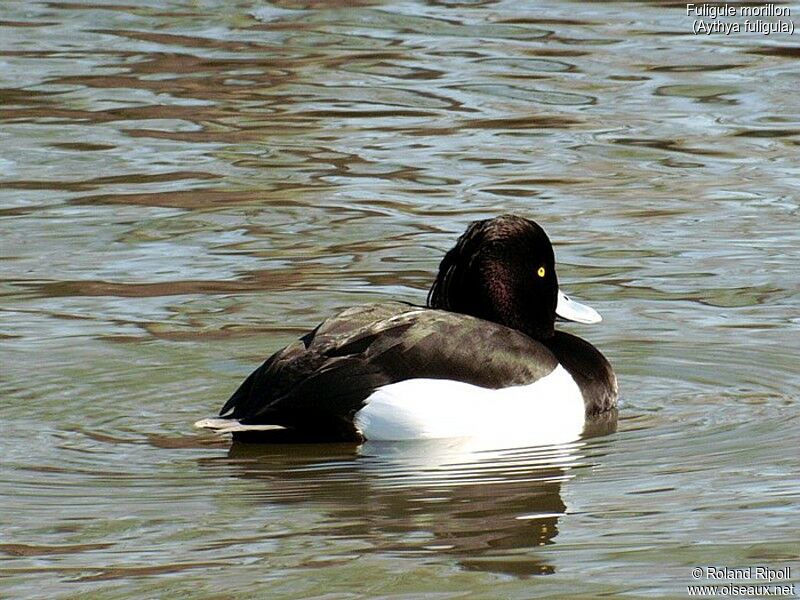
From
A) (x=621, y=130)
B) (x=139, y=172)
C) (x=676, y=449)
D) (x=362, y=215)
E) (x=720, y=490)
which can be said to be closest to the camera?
(x=720, y=490)

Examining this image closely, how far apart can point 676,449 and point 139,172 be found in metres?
5.26

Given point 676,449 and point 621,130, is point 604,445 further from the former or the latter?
point 621,130

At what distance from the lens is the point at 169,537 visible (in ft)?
17.8

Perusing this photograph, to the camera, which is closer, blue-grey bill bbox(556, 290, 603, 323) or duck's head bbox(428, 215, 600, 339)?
duck's head bbox(428, 215, 600, 339)

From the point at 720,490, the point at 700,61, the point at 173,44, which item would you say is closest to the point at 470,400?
the point at 720,490

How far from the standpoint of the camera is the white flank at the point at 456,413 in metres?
6.53

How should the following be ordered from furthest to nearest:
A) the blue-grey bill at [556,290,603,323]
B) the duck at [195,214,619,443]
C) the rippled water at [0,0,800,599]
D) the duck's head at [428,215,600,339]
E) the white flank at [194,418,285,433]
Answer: the blue-grey bill at [556,290,603,323] → the duck's head at [428,215,600,339] → the duck at [195,214,619,443] → the white flank at [194,418,285,433] → the rippled water at [0,0,800,599]

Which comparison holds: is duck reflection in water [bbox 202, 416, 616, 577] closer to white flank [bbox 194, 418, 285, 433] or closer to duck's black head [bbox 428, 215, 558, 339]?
white flank [bbox 194, 418, 285, 433]

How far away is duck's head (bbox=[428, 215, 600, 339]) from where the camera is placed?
280 inches

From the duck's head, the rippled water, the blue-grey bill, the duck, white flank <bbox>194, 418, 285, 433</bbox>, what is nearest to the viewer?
the rippled water

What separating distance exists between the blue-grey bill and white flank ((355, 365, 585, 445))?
754mm

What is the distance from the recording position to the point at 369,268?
356 inches

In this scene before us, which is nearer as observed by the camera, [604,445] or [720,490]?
[720,490]

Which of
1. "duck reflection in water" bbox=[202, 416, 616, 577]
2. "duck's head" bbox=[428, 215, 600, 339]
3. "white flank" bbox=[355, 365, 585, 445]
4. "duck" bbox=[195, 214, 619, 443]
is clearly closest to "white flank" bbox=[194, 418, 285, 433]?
"duck" bbox=[195, 214, 619, 443]
